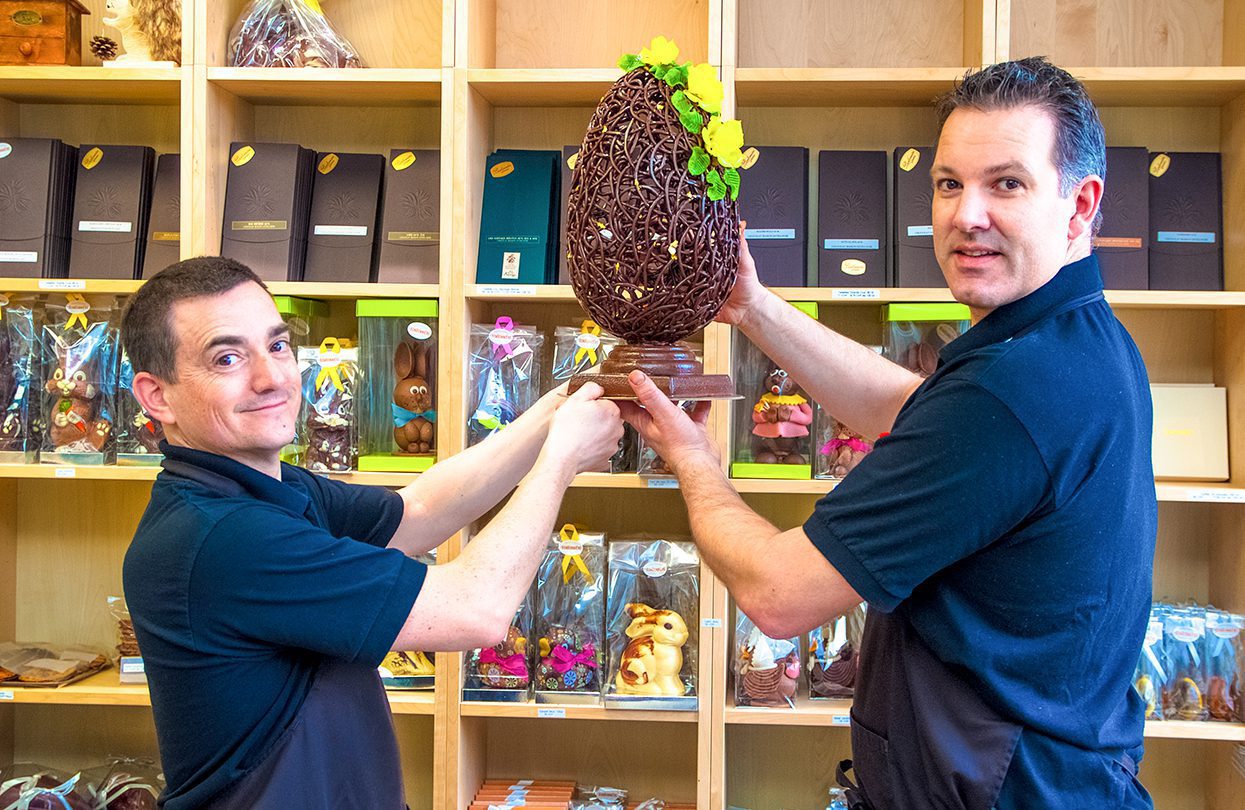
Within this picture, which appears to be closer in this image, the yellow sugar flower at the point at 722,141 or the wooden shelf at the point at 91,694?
the yellow sugar flower at the point at 722,141

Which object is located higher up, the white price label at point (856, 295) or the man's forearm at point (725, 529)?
the white price label at point (856, 295)

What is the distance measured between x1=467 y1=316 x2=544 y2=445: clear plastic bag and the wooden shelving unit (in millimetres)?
73

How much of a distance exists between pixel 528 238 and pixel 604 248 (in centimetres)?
125

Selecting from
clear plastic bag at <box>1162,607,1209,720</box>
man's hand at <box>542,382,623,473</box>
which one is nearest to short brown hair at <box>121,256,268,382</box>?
man's hand at <box>542,382,623,473</box>

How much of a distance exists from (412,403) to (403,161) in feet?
2.06

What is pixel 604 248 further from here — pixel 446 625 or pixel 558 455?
pixel 446 625

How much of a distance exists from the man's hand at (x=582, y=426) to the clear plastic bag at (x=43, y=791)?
73.8 inches

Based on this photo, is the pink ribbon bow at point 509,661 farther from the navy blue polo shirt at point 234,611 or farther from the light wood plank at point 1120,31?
the light wood plank at point 1120,31

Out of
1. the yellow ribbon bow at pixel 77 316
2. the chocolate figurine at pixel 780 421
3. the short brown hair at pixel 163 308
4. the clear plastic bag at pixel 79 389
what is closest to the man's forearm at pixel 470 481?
the short brown hair at pixel 163 308

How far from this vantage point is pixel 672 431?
1.66 meters

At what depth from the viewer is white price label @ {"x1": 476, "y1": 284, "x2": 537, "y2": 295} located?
2668mm

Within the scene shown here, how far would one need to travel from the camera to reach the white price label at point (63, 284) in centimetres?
276

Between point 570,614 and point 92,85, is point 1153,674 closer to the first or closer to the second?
point 570,614

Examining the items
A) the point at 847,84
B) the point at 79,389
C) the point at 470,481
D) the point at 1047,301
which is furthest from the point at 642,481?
the point at 79,389
